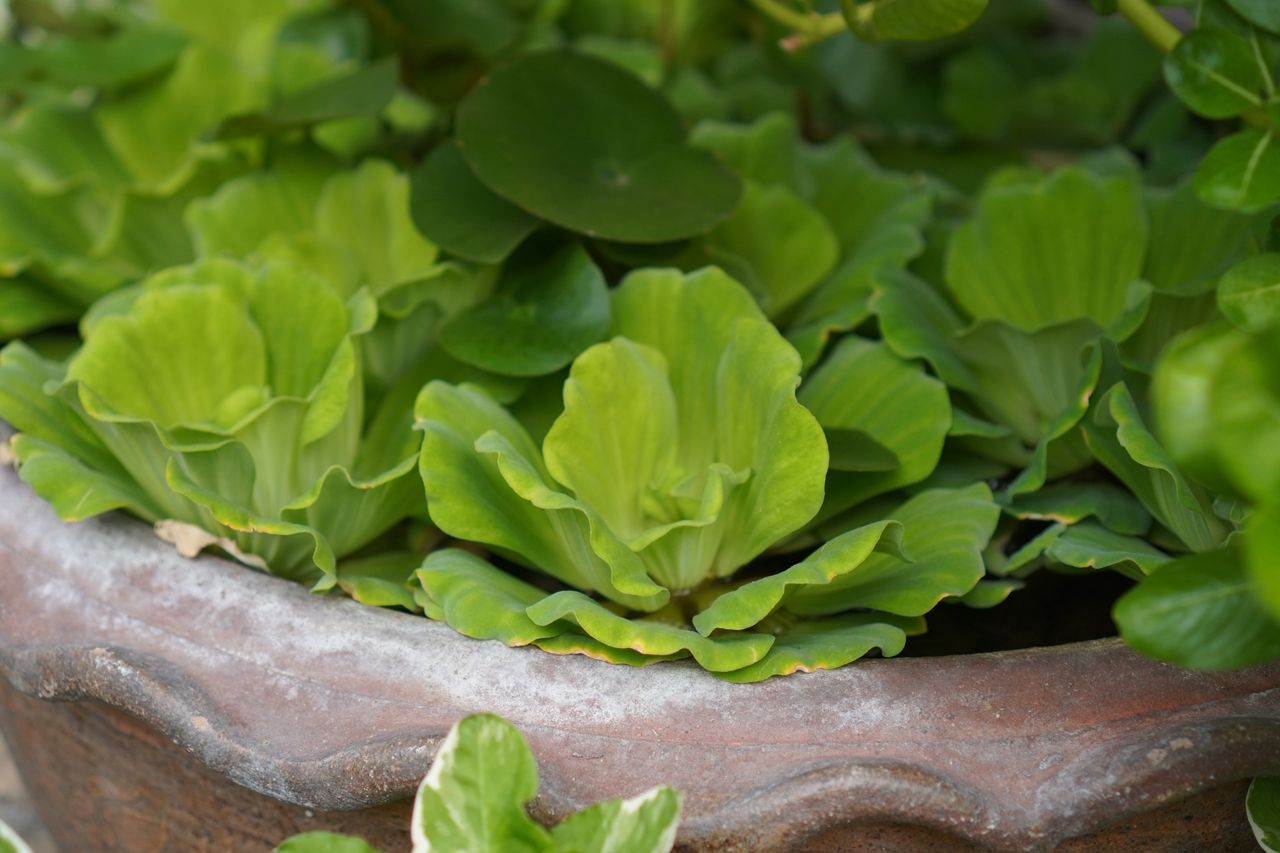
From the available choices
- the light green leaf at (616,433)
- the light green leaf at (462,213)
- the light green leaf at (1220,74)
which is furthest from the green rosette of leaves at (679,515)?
the light green leaf at (1220,74)

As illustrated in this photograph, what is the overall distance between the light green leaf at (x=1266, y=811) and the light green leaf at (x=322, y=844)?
0.38 meters

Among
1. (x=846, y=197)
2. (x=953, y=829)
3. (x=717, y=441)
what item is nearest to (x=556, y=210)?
(x=717, y=441)

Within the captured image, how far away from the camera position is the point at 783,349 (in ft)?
1.91

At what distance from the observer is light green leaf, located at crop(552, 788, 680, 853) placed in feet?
1.48

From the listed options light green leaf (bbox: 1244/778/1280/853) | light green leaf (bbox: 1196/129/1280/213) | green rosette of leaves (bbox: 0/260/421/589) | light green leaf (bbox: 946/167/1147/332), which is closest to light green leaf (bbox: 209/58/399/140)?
green rosette of leaves (bbox: 0/260/421/589)

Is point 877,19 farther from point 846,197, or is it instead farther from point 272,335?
point 272,335

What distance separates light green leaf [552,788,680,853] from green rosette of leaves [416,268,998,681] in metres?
0.08

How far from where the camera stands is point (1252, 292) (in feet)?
1.71

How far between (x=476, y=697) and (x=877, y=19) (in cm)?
40

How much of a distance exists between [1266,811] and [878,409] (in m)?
0.27

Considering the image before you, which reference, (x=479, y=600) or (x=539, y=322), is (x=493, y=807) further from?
(x=539, y=322)

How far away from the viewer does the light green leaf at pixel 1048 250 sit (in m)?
0.77

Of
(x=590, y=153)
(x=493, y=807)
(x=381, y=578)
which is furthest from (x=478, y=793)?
(x=590, y=153)

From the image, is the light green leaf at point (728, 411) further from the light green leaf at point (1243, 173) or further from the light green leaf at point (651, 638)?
the light green leaf at point (1243, 173)
